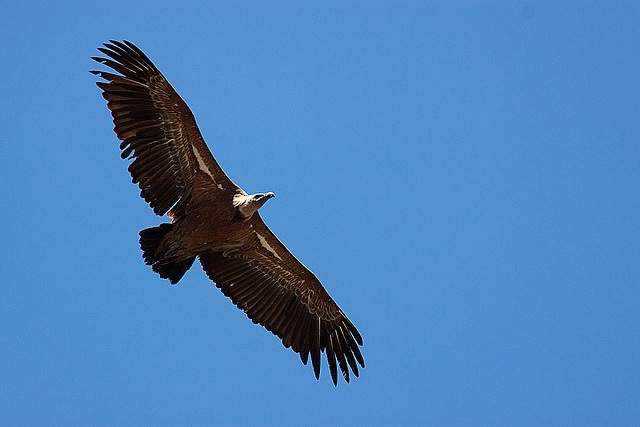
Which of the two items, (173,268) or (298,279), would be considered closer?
(173,268)

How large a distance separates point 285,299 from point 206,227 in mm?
1978

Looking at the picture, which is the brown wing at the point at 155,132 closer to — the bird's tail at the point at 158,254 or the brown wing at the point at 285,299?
the bird's tail at the point at 158,254

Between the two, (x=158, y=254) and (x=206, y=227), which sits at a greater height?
(x=206, y=227)

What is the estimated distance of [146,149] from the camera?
12.6m

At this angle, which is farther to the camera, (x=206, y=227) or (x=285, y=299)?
(x=285, y=299)

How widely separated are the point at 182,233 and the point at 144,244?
601 millimetres

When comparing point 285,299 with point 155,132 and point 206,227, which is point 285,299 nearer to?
point 206,227

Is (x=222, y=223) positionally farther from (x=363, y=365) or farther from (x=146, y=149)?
(x=363, y=365)

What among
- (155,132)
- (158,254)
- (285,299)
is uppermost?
(155,132)

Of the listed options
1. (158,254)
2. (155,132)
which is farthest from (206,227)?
(155,132)

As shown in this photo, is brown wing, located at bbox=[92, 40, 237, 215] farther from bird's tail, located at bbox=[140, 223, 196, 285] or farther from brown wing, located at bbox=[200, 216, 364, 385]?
brown wing, located at bbox=[200, 216, 364, 385]

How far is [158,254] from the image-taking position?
1271 cm

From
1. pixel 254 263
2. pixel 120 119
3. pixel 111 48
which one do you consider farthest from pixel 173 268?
pixel 111 48

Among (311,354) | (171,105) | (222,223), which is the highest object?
(171,105)
